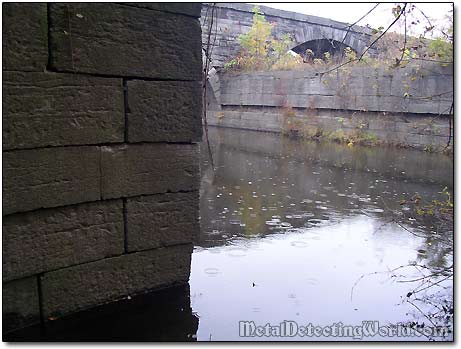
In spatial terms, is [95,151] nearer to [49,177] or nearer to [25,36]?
[49,177]

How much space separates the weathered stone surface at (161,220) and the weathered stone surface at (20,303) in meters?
0.53

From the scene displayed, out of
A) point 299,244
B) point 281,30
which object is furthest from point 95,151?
point 281,30

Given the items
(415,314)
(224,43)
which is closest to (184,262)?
(415,314)

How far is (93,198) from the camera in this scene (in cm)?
266

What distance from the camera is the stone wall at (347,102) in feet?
41.3

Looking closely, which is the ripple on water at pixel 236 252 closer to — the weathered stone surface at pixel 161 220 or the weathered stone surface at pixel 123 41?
the weathered stone surface at pixel 161 220

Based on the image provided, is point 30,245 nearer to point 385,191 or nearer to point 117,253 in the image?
point 117,253

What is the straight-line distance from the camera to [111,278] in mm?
2848

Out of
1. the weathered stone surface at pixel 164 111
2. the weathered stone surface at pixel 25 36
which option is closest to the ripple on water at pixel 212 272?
the weathered stone surface at pixel 164 111

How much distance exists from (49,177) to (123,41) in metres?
0.75

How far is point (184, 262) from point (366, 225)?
2.92 m

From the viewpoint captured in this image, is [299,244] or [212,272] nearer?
[212,272]

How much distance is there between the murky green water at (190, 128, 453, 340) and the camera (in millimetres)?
3254

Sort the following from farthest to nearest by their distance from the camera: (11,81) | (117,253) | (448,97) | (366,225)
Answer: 1. (448,97)
2. (366,225)
3. (117,253)
4. (11,81)
